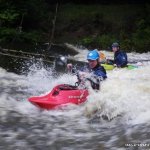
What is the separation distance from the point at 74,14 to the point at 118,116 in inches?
633

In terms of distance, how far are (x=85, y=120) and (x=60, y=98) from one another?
3.13ft

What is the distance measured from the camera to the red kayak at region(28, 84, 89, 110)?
8.33m

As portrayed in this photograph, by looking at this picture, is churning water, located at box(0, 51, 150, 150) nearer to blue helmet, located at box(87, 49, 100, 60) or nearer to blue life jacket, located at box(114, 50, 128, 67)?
blue helmet, located at box(87, 49, 100, 60)

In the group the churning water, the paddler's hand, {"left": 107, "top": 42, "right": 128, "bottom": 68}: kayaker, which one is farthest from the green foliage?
the paddler's hand

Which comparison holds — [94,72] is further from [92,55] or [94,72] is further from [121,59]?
[121,59]

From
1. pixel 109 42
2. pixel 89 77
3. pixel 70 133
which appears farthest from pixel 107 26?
pixel 70 133

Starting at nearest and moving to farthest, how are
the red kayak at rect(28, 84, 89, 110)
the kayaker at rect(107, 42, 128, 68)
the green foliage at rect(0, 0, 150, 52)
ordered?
the red kayak at rect(28, 84, 89, 110), the kayaker at rect(107, 42, 128, 68), the green foliage at rect(0, 0, 150, 52)

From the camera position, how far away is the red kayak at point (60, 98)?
833cm

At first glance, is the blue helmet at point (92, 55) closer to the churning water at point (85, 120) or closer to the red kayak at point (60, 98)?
the churning water at point (85, 120)

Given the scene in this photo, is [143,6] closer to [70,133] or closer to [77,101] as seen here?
[77,101]

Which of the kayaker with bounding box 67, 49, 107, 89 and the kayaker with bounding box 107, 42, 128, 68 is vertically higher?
the kayaker with bounding box 107, 42, 128, 68

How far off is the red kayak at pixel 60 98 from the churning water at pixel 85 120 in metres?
0.12

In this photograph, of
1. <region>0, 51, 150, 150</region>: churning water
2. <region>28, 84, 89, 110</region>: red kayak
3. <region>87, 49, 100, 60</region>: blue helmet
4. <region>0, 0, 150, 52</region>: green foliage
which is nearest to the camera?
<region>0, 51, 150, 150</region>: churning water

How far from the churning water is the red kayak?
0.12 meters
